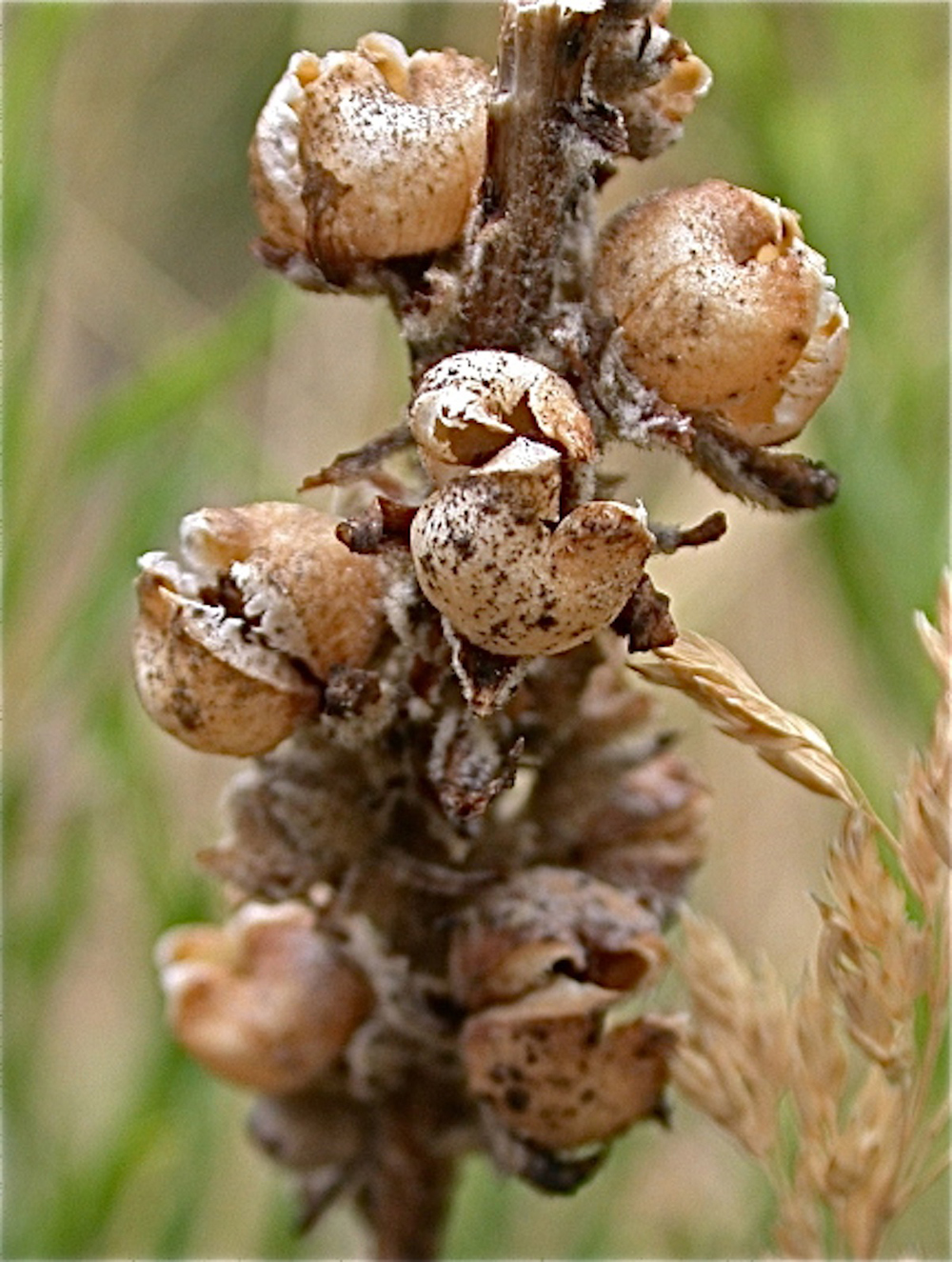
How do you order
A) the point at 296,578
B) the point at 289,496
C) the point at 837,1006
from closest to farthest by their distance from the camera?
the point at 296,578, the point at 837,1006, the point at 289,496

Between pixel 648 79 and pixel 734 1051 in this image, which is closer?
pixel 648 79

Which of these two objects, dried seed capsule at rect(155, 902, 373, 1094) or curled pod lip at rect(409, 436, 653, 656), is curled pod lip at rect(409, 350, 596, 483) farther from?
dried seed capsule at rect(155, 902, 373, 1094)

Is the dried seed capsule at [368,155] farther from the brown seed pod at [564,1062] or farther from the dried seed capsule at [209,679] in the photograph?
the brown seed pod at [564,1062]

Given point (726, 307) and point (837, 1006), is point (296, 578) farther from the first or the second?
point (837, 1006)

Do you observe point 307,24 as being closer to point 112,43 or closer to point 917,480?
point 112,43

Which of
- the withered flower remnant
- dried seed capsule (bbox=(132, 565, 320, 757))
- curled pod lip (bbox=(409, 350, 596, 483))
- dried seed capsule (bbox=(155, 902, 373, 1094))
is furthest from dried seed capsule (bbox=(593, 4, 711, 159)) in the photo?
dried seed capsule (bbox=(155, 902, 373, 1094))

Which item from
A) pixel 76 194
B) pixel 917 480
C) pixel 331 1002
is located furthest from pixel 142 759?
pixel 76 194

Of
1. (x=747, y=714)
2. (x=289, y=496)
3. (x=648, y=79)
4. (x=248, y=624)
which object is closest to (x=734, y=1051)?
(x=747, y=714)
